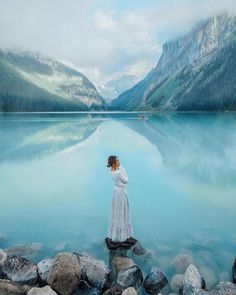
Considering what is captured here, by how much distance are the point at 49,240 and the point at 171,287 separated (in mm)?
5365

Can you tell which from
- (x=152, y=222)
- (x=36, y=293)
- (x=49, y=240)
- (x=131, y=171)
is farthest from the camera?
(x=131, y=171)

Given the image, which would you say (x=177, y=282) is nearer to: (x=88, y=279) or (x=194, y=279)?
(x=194, y=279)

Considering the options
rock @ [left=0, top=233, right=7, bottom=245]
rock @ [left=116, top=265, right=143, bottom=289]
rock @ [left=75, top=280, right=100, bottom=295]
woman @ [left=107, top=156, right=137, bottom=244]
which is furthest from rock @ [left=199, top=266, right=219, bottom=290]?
rock @ [left=0, top=233, right=7, bottom=245]

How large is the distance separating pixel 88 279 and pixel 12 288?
6.42ft

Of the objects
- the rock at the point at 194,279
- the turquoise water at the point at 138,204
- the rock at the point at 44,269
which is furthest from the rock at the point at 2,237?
the rock at the point at 194,279

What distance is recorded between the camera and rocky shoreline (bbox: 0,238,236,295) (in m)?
8.52

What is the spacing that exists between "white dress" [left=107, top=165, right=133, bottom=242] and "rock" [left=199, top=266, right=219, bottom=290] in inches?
105

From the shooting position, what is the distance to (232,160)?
31125mm

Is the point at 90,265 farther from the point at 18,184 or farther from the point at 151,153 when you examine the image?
the point at 151,153

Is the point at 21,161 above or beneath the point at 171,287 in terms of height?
above

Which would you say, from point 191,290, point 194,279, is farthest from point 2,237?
point 191,290

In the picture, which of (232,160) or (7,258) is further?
(232,160)

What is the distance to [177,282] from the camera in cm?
936

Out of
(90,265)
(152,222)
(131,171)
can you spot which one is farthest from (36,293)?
(131,171)
